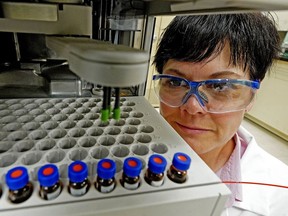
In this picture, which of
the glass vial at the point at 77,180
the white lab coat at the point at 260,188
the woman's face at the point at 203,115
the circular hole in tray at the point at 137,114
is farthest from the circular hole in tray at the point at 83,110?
the white lab coat at the point at 260,188

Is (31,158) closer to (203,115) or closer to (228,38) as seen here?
(203,115)

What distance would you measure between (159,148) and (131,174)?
108 millimetres

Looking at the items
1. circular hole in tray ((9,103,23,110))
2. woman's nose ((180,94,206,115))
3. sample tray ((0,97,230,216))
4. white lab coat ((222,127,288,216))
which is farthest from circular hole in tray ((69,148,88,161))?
white lab coat ((222,127,288,216))

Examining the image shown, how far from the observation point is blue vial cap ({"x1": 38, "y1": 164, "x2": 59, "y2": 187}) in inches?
10.8

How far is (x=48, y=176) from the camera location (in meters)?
0.28

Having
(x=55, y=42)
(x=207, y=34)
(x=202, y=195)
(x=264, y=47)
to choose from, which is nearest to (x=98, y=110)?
(x=55, y=42)

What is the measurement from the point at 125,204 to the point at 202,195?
0.38ft

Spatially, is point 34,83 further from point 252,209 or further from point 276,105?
point 276,105

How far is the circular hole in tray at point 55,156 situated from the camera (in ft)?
1.13

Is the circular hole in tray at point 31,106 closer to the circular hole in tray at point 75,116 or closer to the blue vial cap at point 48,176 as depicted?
the circular hole in tray at point 75,116

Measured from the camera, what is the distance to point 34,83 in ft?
1.84

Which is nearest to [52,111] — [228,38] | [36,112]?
[36,112]

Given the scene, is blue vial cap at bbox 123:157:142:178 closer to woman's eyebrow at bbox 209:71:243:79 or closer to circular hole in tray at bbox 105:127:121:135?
circular hole in tray at bbox 105:127:121:135

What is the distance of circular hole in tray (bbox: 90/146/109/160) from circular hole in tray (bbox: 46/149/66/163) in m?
0.05
